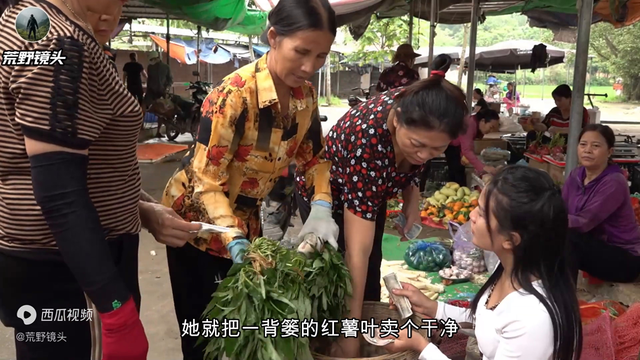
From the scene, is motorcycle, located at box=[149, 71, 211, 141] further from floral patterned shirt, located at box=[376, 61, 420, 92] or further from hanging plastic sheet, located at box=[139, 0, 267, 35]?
floral patterned shirt, located at box=[376, 61, 420, 92]

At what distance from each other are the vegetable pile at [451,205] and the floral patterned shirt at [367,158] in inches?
138

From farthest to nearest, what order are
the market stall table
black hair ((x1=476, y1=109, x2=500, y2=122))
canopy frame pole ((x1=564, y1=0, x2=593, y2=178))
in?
black hair ((x1=476, y1=109, x2=500, y2=122))
the market stall table
canopy frame pole ((x1=564, y1=0, x2=593, y2=178))

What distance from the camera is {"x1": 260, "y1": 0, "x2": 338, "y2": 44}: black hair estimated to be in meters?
1.66

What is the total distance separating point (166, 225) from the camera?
5.18ft

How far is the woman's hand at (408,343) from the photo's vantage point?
5.58ft

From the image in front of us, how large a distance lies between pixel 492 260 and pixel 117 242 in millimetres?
3090

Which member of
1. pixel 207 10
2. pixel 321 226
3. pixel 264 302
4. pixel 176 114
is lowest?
pixel 176 114

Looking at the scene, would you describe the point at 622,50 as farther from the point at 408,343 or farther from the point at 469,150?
the point at 408,343

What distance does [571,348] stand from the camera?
1597mm

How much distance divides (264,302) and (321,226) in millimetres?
416

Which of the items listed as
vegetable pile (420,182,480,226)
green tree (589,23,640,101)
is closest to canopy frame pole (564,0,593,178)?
vegetable pile (420,182,480,226)

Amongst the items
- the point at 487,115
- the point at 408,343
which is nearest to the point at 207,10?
the point at 487,115

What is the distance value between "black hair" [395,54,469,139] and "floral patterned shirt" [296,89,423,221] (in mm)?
150

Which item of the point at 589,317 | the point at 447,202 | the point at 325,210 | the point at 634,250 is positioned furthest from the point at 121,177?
the point at 447,202
